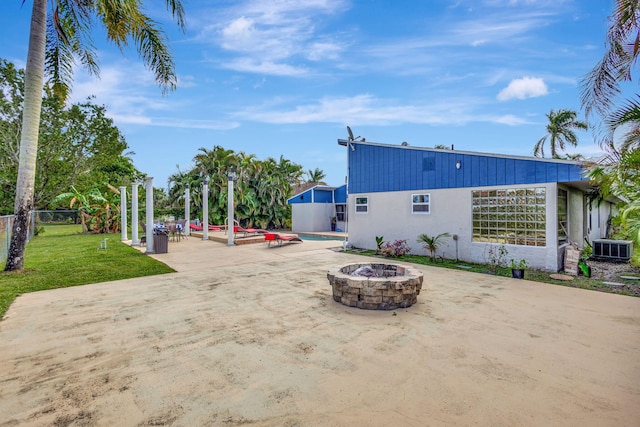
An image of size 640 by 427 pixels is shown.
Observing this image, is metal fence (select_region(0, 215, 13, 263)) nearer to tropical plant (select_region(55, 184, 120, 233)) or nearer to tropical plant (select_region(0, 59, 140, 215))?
tropical plant (select_region(55, 184, 120, 233))

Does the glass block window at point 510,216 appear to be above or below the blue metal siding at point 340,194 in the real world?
below

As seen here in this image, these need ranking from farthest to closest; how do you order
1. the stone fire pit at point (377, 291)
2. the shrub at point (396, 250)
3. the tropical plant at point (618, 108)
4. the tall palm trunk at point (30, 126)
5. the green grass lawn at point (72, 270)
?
1. the shrub at point (396, 250)
2. the tall palm trunk at point (30, 126)
3. the green grass lawn at point (72, 270)
4. the stone fire pit at point (377, 291)
5. the tropical plant at point (618, 108)

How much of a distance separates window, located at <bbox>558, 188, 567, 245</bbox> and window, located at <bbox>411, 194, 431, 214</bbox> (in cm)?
399

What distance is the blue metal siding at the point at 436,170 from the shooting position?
8844 mm

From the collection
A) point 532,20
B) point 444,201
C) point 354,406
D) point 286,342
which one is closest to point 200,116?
point 444,201

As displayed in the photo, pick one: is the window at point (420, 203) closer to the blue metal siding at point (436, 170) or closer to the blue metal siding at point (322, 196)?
the blue metal siding at point (436, 170)

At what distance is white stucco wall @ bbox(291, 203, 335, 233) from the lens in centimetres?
2202

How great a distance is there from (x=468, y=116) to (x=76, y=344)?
706 inches

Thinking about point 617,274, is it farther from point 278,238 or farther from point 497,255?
point 278,238

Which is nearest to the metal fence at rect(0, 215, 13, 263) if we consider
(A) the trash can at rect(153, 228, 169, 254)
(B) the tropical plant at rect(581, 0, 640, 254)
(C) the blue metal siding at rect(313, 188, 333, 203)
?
(A) the trash can at rect(153, 228, 169, 254)

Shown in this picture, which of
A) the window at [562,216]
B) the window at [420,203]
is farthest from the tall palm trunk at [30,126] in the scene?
the window at [562,216]

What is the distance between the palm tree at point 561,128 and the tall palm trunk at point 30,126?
105 feet

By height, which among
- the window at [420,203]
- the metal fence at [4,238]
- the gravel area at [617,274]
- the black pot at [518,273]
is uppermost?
the window at [420,203]

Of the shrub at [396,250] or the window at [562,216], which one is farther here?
the shrub at [396,250]
